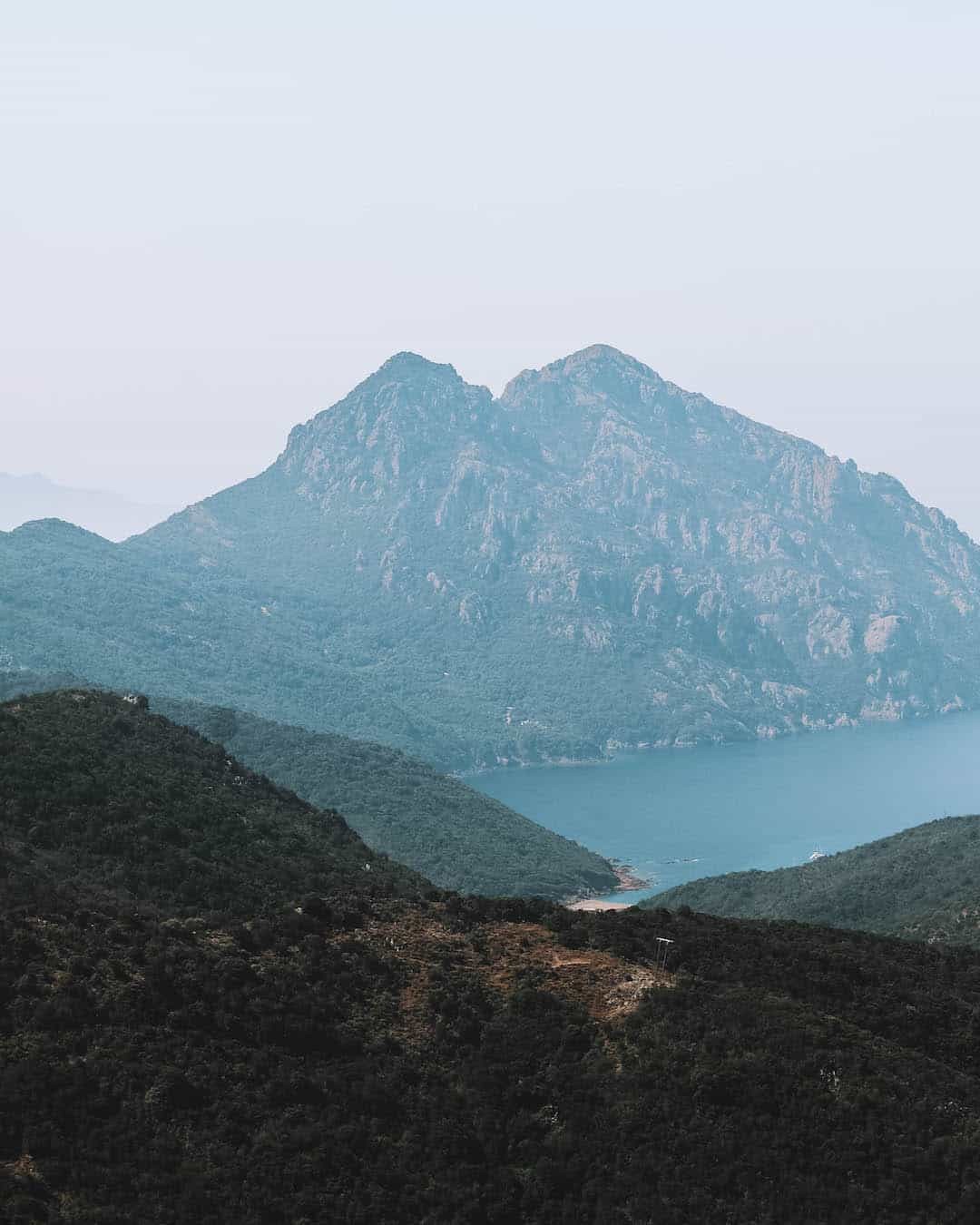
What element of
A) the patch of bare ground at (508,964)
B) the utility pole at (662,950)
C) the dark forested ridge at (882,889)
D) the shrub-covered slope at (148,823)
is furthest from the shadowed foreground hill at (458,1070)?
the dark forested ridge at (882,889)

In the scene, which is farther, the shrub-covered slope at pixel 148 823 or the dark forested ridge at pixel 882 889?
the dark forested ridge at pixel 882 889

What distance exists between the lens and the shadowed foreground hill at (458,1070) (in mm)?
38625

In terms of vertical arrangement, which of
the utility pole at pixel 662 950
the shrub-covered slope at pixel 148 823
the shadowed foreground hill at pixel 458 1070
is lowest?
the shadowed foreground hill at pixel 458 1070

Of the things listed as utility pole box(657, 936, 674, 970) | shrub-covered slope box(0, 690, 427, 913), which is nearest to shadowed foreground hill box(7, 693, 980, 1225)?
utility pole box(657, 936, 674, 970)

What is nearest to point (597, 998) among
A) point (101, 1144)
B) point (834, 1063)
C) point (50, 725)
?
point (834, 1063)

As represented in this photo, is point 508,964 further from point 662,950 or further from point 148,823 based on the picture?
point 148,823

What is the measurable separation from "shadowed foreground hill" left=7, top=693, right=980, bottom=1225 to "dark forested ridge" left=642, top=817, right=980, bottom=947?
4678 centimetres

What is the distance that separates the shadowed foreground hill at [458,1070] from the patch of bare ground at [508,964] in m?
0.13

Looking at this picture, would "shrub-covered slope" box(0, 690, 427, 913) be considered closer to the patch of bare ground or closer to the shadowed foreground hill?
the shadowed foreground hill

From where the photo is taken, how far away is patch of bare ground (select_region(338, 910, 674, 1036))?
49.7 m

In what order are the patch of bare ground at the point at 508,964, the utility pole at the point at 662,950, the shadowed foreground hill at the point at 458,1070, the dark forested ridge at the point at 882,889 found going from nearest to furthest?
the shadowed foreground hill at the point at 458,1070 < the patch of bare ground at the point at 508,964 < the utility pole at the point at 662,950 < the dark forested ridge at the point at 882,889

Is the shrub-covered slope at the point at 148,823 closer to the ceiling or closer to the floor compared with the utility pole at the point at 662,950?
closer to the ceiling

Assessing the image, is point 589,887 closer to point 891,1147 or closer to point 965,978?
point 965,978

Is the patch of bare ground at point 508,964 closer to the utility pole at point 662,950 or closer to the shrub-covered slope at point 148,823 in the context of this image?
the utility pole at point 662,950
